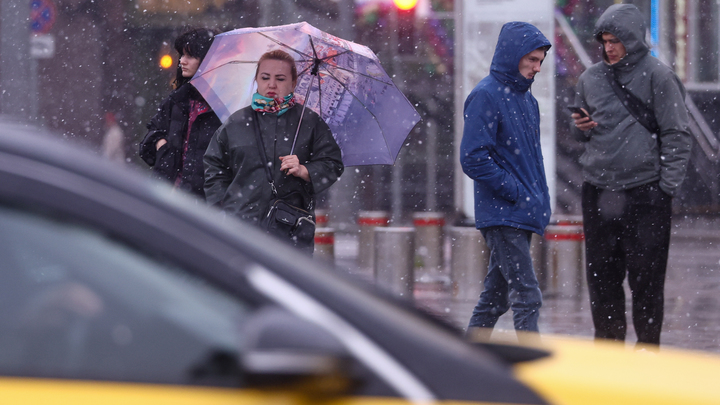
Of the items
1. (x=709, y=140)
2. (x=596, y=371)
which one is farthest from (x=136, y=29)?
(x=596, y=371)

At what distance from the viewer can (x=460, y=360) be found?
1746 millimetres

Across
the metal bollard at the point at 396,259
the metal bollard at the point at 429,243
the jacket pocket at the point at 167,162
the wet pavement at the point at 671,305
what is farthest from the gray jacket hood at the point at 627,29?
the metal bollard at the point at 429,243

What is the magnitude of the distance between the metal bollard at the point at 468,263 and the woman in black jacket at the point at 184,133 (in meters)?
4.23

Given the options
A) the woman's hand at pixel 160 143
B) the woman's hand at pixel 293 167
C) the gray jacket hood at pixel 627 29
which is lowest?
the woman's hand at pixel 293 167

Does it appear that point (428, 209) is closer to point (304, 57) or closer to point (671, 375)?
point (304, 57)

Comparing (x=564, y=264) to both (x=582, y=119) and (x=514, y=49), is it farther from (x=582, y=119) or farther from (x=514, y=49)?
(x=514, y=49)

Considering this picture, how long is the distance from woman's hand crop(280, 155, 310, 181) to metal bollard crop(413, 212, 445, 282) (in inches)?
247

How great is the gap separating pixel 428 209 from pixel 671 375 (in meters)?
17.0

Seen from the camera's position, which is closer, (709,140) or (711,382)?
(711,382)

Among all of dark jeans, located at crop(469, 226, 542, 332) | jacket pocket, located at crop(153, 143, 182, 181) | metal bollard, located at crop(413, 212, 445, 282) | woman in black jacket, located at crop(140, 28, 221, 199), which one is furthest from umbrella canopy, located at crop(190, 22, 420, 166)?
metal bollard, located at crop(413, 212, 445, 282)

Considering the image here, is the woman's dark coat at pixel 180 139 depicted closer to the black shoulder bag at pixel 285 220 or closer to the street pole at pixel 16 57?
the black shoulder bag at pixel 285 220

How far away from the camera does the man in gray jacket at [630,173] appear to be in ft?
18.8

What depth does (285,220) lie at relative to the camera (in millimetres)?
5004

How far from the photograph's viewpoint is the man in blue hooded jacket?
5211 mm
